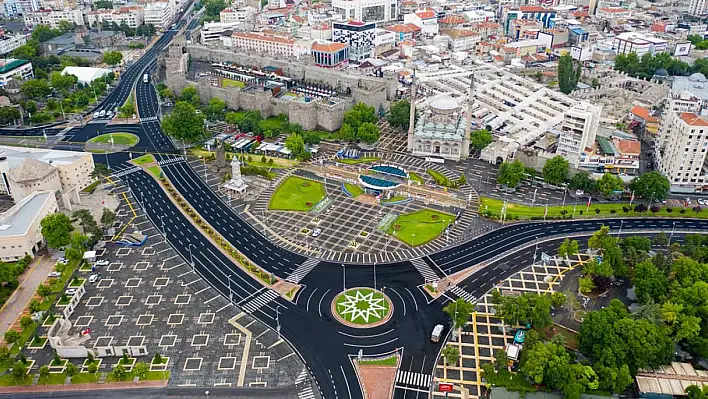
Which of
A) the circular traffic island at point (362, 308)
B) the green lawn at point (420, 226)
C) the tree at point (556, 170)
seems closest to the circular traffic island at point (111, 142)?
the green lawn at point (420, 226)

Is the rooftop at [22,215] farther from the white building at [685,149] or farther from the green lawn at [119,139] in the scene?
the white building at [685,149]

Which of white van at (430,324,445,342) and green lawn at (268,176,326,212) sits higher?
green lawn at (268,176,326,212)

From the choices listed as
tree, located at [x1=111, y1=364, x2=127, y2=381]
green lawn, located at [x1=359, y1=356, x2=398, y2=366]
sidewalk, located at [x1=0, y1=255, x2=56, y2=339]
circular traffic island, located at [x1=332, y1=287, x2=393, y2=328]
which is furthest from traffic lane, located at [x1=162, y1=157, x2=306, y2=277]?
sidewalk, located at [x1=0, y1=255, x2=56, y2=339]

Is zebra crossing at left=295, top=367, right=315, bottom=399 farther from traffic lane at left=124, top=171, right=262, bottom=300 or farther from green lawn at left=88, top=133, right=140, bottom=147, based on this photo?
green lawn at left=88, top=133, right=140, bottom=147

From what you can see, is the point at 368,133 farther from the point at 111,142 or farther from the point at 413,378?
the point at 413,378

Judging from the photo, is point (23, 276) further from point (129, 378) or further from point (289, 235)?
point (289, 235)

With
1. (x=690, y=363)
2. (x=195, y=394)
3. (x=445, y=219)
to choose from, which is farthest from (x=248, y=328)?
(x=690, y=363)

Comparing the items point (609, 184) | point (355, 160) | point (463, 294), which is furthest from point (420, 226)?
point (609, 184)
